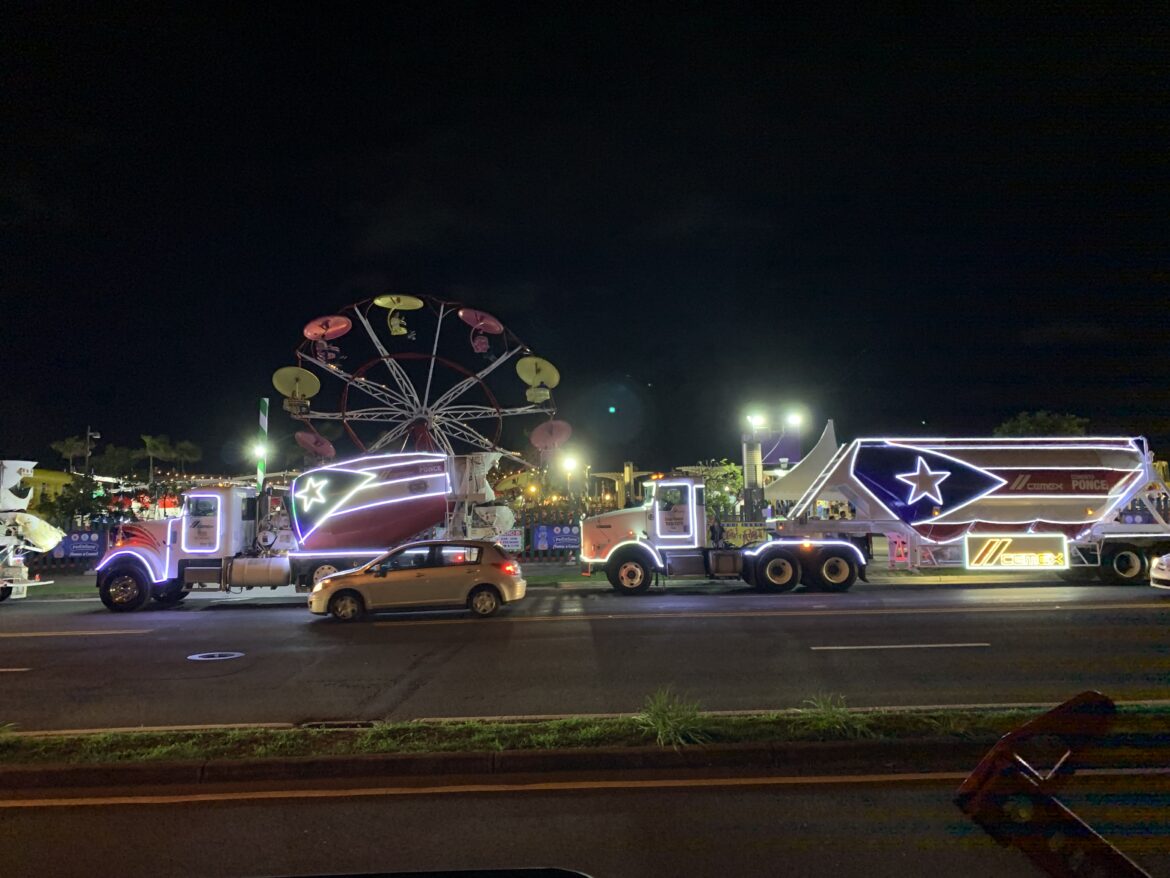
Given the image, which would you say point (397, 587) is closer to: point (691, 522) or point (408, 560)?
point (408, 560)

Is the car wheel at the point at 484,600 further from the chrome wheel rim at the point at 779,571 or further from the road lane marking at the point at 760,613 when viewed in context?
Result: the chrome wheel rim at the point at 779,571

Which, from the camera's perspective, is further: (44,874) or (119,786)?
(119,786)

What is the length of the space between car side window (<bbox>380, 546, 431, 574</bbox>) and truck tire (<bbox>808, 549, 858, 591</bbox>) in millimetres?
9119

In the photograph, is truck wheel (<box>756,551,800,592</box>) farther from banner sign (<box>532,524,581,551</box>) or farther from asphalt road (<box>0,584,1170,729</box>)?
banner sign (<box>532,524,581,551</box>)

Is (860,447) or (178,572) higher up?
(860,447)

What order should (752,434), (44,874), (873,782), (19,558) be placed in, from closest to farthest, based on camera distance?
Result: (44,874) → (873,782) → (19,558) → (752,434)

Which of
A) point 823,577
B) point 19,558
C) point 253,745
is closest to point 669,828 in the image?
point 253,745

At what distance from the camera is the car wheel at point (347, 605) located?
1461cm

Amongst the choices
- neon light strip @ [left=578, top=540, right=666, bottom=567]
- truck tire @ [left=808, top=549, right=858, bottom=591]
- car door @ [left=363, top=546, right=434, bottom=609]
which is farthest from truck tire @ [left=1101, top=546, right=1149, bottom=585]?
car door @ [left=363, top=546, right=434, bottom=609]

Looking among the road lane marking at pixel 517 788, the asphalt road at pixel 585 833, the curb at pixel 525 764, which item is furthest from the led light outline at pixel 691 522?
the asphalt road at pixel 585 833

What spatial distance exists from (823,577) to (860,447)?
10.6 ft

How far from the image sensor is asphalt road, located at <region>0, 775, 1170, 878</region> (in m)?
4.53

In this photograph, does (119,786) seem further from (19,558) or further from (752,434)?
(752,434)

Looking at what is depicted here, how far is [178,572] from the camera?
18.2m
